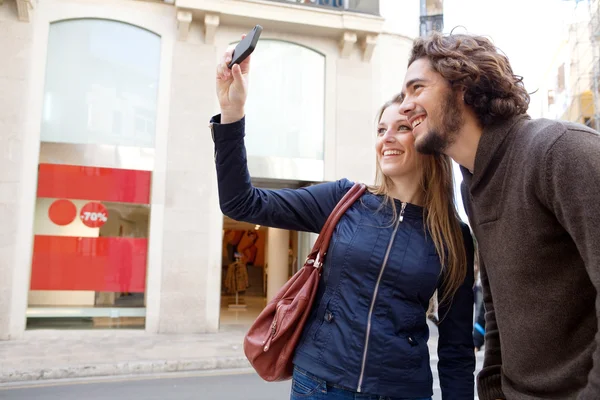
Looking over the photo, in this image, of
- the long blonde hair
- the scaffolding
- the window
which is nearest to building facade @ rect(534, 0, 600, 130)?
the scaffolding

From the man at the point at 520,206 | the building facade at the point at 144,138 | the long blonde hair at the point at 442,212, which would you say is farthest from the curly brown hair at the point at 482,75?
the building facade at the point at 144,138

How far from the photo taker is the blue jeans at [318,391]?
188 cm

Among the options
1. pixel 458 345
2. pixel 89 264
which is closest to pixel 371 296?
pixel 458 345

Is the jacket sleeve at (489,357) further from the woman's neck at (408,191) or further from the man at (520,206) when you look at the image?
the woman's neck at (408,191)

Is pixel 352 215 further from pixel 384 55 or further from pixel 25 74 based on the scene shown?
pixel 384 55

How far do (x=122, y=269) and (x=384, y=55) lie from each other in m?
7.85

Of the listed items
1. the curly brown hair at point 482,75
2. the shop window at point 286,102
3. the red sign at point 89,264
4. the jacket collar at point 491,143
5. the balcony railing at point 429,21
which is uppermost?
the balcony railing at point 429,21

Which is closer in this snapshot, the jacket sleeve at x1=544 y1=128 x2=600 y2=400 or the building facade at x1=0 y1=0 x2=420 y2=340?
the jacket sleeve at x1=544 y1=128 x2=600 y2=400

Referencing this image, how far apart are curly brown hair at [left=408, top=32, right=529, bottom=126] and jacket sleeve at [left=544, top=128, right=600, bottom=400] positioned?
330 mm

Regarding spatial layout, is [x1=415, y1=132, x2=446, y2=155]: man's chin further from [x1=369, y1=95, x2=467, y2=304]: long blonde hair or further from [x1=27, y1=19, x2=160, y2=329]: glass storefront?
[x1=27, y1=19, x2=160, y2=329]: glass storefront

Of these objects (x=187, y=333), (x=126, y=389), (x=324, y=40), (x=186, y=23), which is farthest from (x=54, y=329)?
(x=324, y=40)

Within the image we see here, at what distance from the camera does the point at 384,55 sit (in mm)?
12391

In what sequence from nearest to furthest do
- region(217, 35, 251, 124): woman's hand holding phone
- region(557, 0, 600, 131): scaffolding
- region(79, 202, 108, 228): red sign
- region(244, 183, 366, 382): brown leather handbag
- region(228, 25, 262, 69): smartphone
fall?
1. region(228, 25, 262, 69): smartphone
2. region(217, 35, 251, 124): woman's hand holding phone
3. region(244, 183, 366, 382): brown leather handbag
4. region(79, 202, 108, 228): red sign
5. region(557, 0, 600, 131): scaffolding

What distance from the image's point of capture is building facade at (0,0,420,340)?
32.1 ft
